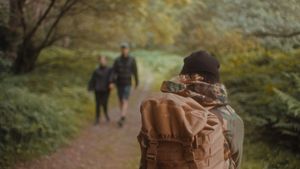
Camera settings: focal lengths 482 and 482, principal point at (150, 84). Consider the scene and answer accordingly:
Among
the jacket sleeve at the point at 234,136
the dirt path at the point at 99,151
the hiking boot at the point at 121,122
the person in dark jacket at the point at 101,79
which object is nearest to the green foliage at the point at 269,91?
the dirt path at the point at 99,151

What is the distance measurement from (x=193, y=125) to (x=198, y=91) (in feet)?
1.33

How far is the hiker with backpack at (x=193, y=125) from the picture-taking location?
3.15 meters

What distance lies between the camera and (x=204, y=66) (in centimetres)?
347

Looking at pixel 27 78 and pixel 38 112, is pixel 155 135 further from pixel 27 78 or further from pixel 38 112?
pixel 27 78

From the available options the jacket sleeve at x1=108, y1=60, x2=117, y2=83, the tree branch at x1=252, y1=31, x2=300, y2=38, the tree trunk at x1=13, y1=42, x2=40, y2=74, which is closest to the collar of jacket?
the tree branch at x1=252, y1=31, x2=300, y2=38

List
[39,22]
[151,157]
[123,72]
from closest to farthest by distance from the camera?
1. [151,157]
2. [123,72]
3. [39,22]

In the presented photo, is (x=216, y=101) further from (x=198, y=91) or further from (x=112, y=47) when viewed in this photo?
(x=112, y=47)

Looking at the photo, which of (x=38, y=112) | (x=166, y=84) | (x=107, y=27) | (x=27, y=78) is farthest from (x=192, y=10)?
(x=166, y=84)

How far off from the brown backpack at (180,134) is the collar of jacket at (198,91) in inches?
6.0

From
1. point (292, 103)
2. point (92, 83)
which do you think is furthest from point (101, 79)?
point (292, 103)

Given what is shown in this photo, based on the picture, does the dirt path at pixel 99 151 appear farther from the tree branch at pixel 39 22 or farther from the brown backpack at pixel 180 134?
the brown backpack at pixel 180 134

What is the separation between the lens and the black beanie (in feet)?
11.4

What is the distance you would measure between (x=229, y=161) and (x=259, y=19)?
7.35 meters

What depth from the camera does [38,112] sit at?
407 inches
